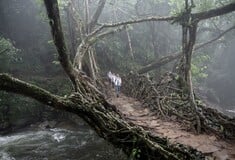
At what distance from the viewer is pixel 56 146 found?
43.3 ft

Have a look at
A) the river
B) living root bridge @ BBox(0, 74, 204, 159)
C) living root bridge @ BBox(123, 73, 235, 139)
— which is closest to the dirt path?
living root bridge @ BBox(123, 73, 235, 139)

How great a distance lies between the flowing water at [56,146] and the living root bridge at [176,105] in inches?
89.6

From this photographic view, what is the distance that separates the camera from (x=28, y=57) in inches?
955

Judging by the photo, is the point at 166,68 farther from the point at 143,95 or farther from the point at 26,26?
the point at 143,95

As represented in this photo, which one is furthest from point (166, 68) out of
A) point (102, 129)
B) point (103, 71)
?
point (102, 129)

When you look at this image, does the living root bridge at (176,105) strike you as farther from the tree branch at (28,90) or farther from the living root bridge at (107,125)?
the tree branch at (28,90)

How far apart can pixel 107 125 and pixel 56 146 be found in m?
6.56

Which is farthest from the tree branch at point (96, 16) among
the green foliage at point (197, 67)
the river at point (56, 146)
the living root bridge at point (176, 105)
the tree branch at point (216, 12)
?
the tree branch at point (216, 12)

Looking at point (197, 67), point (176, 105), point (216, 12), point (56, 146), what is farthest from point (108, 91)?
point (216, 12)

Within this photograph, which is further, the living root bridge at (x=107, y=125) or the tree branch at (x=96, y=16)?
the tree branch at (x=96, y=16)

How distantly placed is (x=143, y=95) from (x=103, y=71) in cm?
1035

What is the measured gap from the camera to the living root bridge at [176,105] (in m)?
8.34

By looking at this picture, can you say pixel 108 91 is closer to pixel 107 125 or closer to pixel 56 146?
pixel 56 146

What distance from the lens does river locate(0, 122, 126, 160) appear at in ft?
38.5
